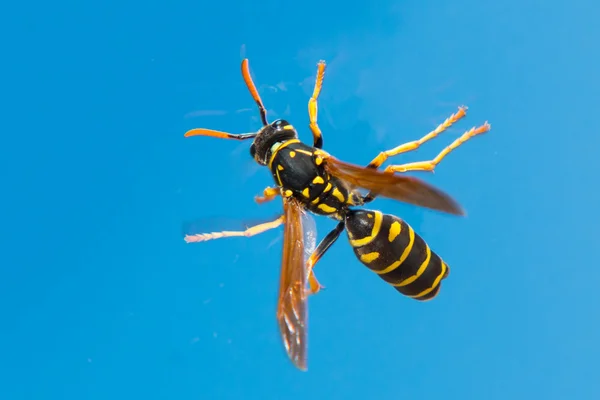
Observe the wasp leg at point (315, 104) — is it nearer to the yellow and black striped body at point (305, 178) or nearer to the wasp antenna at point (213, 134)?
the yellow and black striped body at point (305, 178)

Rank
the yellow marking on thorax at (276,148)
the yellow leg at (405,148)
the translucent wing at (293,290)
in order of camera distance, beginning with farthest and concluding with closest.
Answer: the yellow leg at (405,148), the yellow marking on thorax at (276,148), the translucent wing at (293,290)

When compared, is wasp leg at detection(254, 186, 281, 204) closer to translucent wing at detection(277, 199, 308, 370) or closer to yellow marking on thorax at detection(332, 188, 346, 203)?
translucent wing at detection(277, 199, 308, 370)

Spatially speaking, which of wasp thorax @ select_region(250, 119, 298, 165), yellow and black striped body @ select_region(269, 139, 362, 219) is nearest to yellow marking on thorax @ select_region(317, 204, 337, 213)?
yellow and black striped body @ select_region(269, 139, 362, 219)

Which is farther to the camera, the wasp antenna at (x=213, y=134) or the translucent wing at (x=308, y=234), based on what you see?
the translucent wing at (x=308, y=234)

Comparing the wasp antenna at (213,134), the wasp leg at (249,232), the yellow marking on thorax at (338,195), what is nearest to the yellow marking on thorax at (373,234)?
the yellow marking on thorax at (338,195)

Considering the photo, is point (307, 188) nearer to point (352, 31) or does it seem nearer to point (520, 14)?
point (352, 31)
